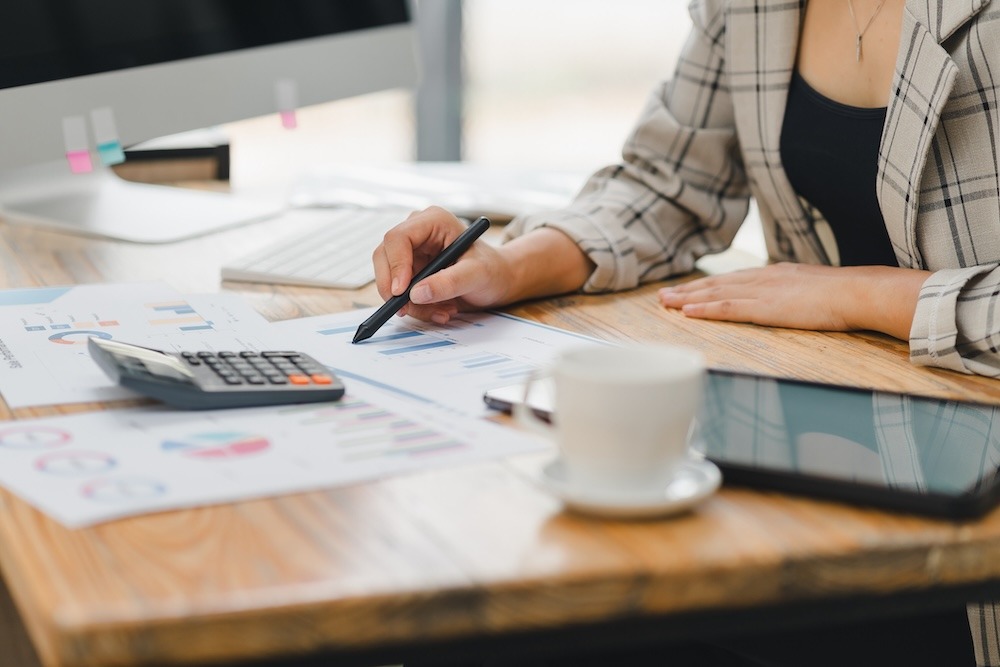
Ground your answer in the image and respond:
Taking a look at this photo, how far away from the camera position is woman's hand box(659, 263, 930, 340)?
2.98ft

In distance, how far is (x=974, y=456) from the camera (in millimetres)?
612

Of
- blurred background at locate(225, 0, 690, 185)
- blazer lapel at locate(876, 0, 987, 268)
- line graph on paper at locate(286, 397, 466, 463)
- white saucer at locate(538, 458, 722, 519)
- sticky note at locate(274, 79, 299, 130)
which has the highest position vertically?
blazer lapel at locate(876, 0, 987, 268)

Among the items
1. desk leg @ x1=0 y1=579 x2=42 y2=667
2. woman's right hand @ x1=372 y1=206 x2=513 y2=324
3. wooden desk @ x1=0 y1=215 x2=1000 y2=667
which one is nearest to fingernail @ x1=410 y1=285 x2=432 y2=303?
woman's right hand @ x1=372 y1=206 x2=513 y2=324

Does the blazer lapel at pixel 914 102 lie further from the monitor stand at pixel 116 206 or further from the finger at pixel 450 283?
the monitor stand at pixel 116 206

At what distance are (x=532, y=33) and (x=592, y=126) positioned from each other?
0.38m

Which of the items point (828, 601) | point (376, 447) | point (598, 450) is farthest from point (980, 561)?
point (376, 447)

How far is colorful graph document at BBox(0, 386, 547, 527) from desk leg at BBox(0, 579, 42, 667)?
519 mm

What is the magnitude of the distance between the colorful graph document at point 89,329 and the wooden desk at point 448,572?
20 centimetres

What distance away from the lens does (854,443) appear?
63 centimetres

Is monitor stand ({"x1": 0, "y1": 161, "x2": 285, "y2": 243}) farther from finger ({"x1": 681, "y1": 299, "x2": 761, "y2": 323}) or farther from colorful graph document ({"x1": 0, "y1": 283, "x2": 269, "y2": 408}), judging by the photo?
finger ({"x1": 681, "y1": 299, "x2": 761, "y2": 323})

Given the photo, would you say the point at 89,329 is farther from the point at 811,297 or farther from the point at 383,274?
the point at 811,297

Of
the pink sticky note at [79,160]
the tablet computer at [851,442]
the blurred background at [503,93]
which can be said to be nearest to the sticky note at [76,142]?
the pink sticky note at [79,160]

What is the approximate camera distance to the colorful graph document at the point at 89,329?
0.75 metres

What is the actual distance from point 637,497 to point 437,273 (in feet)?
1.36
